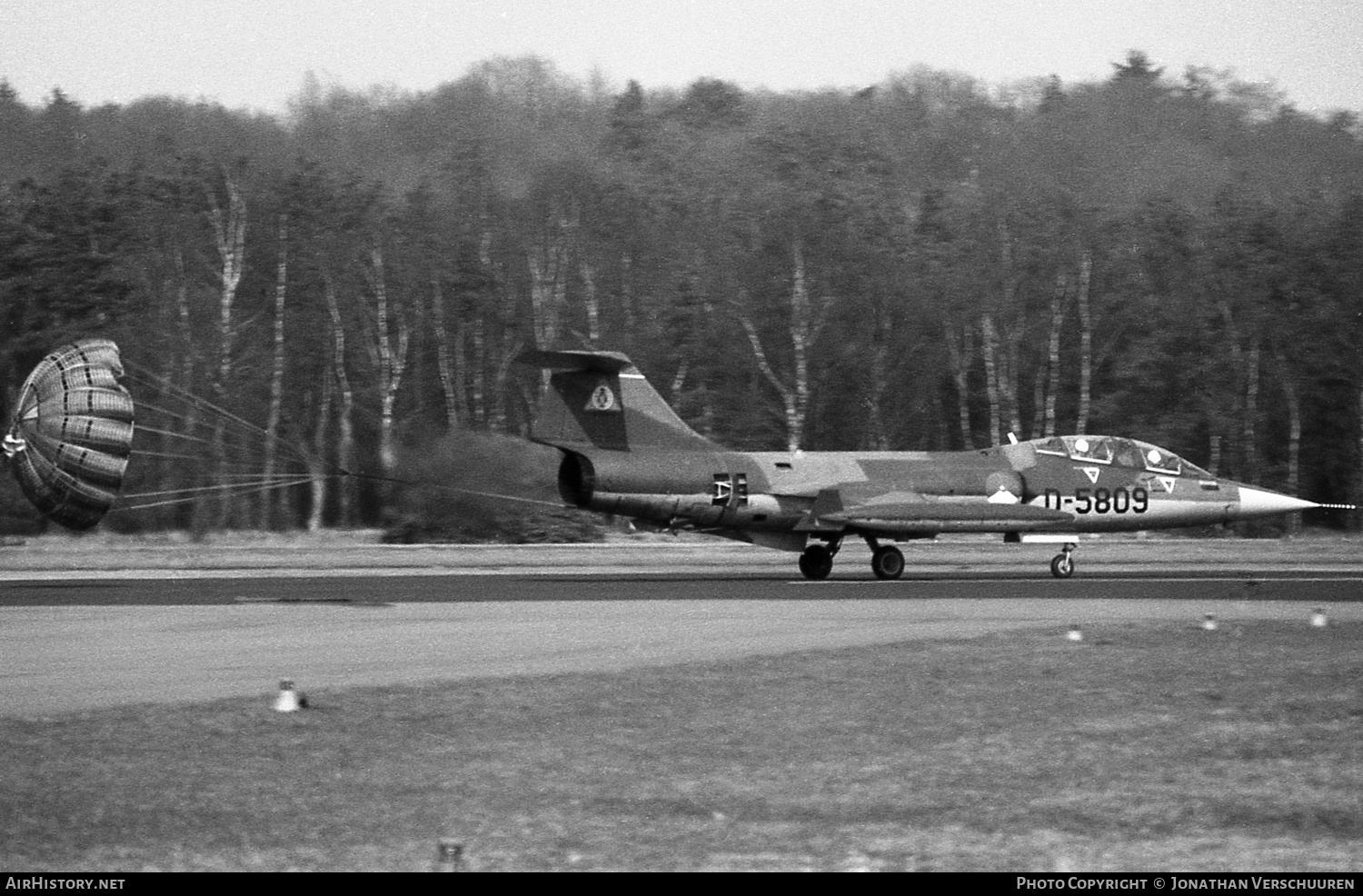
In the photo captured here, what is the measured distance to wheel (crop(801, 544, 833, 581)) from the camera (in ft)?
92.9

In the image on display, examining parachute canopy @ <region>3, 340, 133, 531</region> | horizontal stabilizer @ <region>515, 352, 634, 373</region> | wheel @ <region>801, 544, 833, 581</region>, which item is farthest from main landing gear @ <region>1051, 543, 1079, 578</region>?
parachute canopy @ <region>3, 340, 133, 531</region>

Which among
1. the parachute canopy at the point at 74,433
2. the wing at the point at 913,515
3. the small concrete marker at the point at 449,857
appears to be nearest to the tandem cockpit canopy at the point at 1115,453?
the wing at the point at 913,515

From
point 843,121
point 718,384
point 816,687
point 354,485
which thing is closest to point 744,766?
point 816,687

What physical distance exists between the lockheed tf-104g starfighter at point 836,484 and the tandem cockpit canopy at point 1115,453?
24 millimetres

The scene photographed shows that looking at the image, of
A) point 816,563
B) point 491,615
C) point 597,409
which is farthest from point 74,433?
point 816,563

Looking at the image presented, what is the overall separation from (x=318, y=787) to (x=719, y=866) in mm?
2895

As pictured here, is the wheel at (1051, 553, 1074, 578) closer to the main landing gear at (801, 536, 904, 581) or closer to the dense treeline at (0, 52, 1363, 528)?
the main landing gear at (801, 536, 904, 581)

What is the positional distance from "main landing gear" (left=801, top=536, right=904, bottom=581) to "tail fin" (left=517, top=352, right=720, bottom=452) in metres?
3.50

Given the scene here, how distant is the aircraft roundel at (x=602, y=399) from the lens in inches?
1043

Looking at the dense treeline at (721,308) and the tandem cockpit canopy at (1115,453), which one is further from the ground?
the dense treeline at (721,308)

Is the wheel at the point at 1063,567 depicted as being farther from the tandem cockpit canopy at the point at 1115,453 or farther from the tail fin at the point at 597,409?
the tail fin at the point at 597,409

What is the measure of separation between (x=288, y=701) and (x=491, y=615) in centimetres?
798

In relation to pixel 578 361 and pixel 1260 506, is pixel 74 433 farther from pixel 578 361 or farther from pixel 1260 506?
pixel 1260 506

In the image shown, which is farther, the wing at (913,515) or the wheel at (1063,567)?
the wheel at (1063,567)
